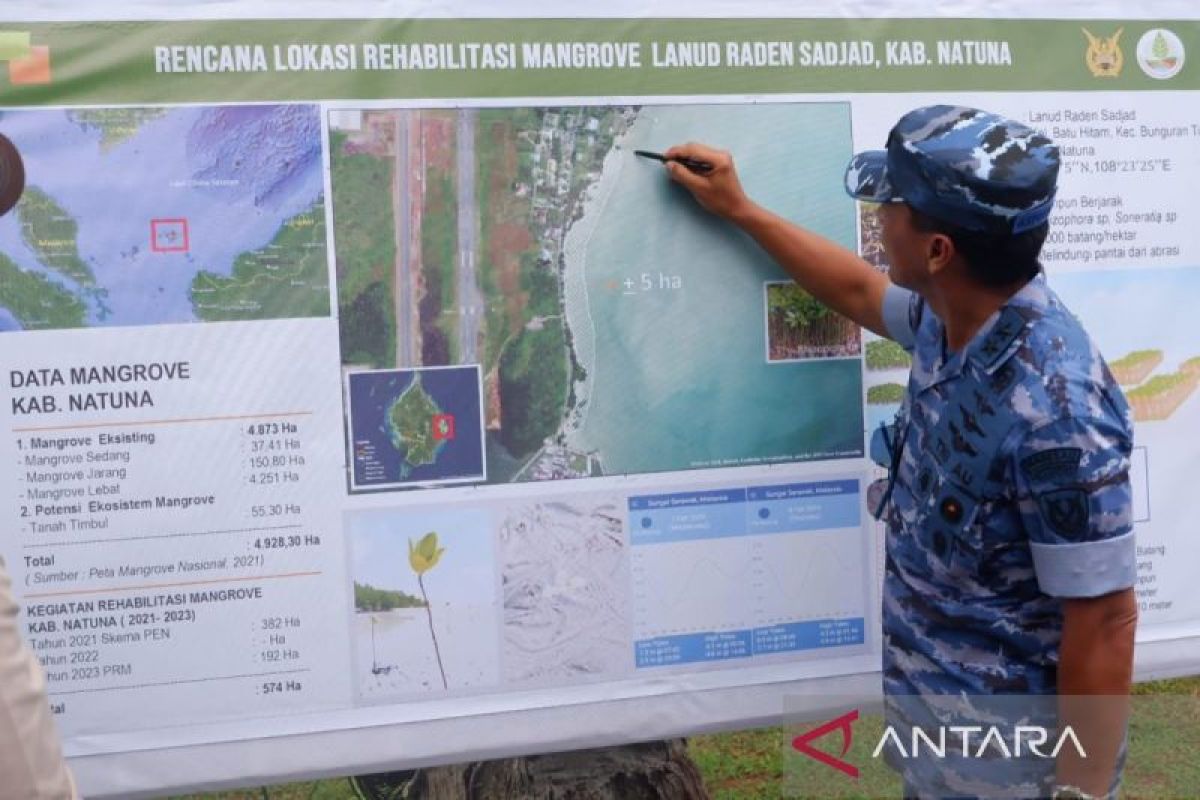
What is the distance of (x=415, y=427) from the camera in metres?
2.47

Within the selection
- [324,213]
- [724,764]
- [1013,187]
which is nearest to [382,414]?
[324,213]

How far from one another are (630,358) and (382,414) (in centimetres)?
50

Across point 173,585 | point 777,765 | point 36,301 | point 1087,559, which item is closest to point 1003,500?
point 1087,559

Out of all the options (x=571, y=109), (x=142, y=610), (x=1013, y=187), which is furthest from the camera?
(x=571, y=109)

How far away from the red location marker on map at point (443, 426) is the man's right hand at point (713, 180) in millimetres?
652

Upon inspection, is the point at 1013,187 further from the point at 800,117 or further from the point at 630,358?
the point at 630,358

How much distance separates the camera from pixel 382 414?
8.03 feet

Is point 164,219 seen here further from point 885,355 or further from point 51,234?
point 885,355

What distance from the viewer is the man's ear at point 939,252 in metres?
2.21

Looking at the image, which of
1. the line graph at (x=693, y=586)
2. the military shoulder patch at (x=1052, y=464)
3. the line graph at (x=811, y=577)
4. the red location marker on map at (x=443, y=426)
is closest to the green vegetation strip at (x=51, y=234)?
the red location marker on map at (x=443, y=426)

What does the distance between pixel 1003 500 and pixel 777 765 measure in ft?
8.98

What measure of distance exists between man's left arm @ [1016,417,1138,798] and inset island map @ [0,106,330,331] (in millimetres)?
1299

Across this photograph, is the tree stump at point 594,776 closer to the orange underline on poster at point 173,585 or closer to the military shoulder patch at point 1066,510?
the orange underline on poster at point 173,585

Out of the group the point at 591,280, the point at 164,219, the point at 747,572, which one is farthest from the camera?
the point at 747,572
